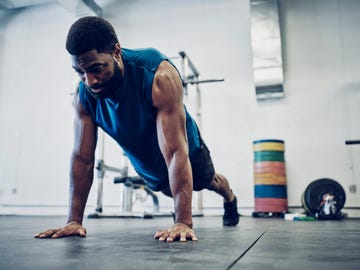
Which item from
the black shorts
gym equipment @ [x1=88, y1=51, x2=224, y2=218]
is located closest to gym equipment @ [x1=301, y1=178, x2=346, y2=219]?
gym equipment @ [x1=88, y1=51, x2=224, y2=218]

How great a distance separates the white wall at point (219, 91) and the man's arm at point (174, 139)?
122 inches

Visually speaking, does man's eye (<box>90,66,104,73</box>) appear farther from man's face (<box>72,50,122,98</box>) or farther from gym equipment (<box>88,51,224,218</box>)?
gym equipment (<box>88,51,224,218</box>)

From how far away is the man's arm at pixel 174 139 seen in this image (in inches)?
53.4

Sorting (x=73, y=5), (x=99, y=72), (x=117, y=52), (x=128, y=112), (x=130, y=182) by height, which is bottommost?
(x=130, y=182)

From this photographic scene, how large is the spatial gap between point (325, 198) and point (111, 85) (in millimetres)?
2781

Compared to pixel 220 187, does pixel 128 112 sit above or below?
above

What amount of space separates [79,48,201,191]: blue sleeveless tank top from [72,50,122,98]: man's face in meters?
0.06

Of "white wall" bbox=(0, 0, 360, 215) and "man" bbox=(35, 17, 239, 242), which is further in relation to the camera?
"white wall" bbox=(0, 0, 360, 215)

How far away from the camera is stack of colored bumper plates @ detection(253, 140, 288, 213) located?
3857 mm

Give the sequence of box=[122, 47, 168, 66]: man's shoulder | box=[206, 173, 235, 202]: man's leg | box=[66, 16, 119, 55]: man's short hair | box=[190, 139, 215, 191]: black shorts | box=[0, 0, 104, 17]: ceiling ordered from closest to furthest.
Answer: box=[66, 16, 119, 55]: man's short hair
box=[122, 47, 168, 66]: man's shoulder
box=[190, 139, 215, 191]: black shorts
box=[206, 173, 235, 202]: man's leg
box=[0, 0, 104, 17]: ceiling

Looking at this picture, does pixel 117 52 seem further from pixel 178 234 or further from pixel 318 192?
pixel 318 192

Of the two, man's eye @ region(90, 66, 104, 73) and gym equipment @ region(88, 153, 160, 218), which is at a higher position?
man's eye @ region(90, 66, 104, 73)

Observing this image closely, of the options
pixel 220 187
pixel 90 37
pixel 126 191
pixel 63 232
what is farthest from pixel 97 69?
pixel 126 191

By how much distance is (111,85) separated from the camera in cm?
143
